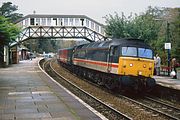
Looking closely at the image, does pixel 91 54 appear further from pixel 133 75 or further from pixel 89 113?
pixel 89 113

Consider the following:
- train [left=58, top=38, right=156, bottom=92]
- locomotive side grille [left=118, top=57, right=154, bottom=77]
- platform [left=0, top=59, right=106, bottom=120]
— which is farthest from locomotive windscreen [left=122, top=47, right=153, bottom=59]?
platform [left=0, top=59, right=106, bottom=120]

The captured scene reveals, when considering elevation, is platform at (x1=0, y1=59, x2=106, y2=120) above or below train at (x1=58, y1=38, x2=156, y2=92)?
below

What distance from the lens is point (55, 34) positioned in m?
65.9

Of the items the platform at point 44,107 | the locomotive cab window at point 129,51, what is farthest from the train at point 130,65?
the platform at point 44,107

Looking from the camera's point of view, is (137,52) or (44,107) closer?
(44,107)

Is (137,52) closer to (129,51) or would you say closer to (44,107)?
(129,51)

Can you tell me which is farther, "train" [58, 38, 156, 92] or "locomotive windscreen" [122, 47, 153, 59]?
"locomotive windscreen" [122, 47, 153, 59]

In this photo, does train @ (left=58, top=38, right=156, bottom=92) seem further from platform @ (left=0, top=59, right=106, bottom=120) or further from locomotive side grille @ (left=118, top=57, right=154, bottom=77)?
platform @ (left=0, top=59, right=106, bottom=120)

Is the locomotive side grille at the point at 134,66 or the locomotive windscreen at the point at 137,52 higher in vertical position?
the locomotive windscreen at the point at 137,52

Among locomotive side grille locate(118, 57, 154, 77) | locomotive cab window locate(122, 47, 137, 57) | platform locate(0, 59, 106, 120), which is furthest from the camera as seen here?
locomotive cab window locate(122, 47, 137, 57)

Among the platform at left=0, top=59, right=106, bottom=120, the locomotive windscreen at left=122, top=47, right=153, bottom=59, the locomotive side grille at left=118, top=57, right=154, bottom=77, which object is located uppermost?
the locomotive windscreen at left=122, top=47, right=153, bottom=59

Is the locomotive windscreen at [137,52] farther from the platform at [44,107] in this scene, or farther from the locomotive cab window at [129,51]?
the platform at [44,107]

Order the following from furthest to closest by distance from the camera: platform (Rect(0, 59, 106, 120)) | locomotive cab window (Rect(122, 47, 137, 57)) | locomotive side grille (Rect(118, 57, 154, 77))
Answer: locomotive cab window (Rect(122, 47, 137, 57)), locomotive side grille (Rect(118, 57, 154, 77)), platform (Rect(0, 59, 106, 120))

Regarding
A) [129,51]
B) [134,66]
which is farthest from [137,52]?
[134,66]
